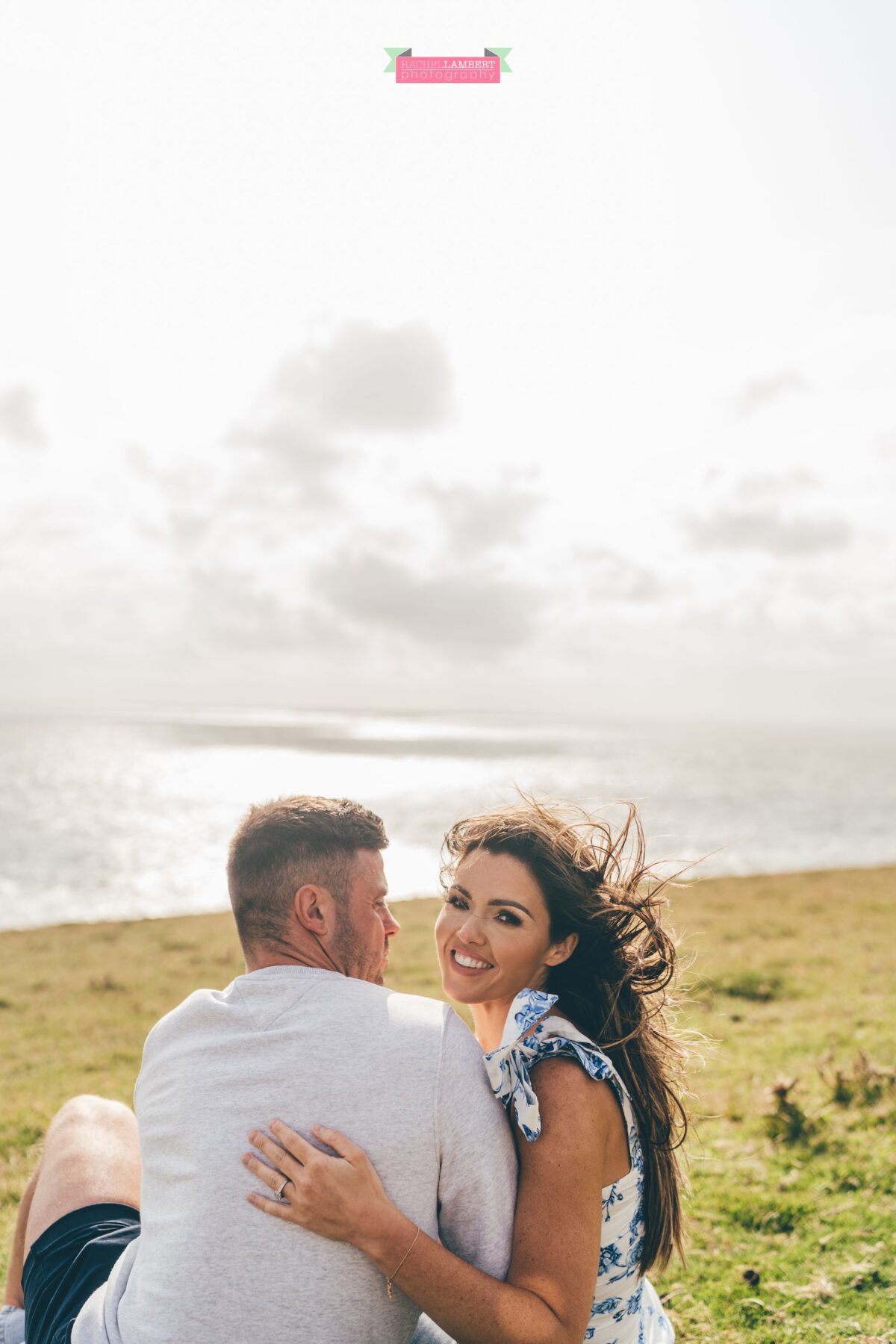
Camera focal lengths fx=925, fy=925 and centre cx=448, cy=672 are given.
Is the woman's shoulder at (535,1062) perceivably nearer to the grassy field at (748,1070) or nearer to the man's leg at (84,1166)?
the man's leg at (84,1166)

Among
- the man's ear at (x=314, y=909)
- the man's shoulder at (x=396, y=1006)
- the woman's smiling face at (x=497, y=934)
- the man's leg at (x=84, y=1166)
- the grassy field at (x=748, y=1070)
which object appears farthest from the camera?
the grassy field at (x=748, y=1070)

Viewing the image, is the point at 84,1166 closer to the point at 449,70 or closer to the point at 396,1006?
the point at 396,1006

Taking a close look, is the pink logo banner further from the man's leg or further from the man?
the man's leg

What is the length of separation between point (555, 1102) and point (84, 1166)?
77.6 inches

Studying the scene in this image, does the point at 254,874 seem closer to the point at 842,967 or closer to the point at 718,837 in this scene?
the point at 842,967

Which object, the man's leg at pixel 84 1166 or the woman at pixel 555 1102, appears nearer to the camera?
the woman at pixel 555 1102

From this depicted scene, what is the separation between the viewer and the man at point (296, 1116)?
2.24 m

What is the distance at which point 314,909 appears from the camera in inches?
102

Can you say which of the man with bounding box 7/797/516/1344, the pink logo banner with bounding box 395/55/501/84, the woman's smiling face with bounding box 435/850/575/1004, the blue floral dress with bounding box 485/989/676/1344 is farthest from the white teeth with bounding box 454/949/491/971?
the pink logo banner with bounding box 395/55/501/84

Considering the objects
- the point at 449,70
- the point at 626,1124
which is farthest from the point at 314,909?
the point at 449,70

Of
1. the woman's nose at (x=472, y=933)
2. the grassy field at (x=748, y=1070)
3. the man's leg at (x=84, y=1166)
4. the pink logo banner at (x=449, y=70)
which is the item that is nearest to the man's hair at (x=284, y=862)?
the woman's nose at (x=472, y=933)

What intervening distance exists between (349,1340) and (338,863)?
116 centimetres

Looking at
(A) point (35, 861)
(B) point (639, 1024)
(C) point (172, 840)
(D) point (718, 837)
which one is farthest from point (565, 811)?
(C) point (172, 840)

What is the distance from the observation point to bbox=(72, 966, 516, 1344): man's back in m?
2.23
